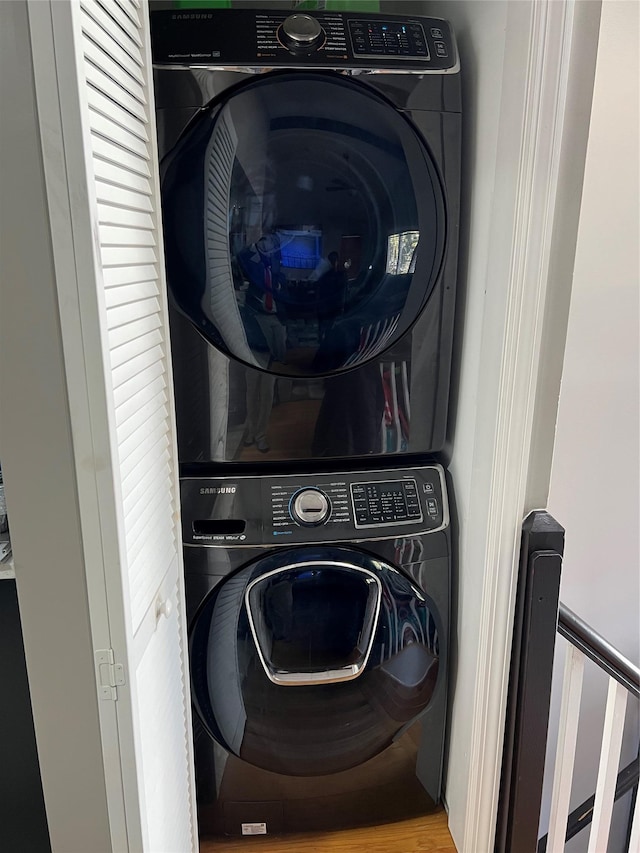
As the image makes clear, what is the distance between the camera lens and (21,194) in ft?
2.27

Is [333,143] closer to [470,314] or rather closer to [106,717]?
[470,314]

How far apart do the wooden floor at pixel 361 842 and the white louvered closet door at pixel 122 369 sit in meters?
0.35

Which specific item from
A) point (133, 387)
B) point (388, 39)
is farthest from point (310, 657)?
point (388, 39)

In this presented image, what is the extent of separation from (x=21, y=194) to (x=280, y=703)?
3.75 ft

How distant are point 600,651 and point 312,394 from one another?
2.42 feet

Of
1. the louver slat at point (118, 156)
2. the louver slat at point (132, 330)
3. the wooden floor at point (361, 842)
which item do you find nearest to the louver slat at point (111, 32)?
the louver slat at point (118, 156)

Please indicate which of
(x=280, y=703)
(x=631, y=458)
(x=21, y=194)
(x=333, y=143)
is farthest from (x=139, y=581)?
(x=631, y=458)

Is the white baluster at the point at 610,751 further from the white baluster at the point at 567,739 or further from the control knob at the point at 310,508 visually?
the control knob at the point at 310,508

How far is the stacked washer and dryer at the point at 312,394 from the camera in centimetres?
125

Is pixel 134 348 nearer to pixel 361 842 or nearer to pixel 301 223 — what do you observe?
pixel 301 223

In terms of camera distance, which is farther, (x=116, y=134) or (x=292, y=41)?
(x=292, y=41)

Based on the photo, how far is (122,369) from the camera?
0.88 m

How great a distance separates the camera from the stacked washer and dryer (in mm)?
1255

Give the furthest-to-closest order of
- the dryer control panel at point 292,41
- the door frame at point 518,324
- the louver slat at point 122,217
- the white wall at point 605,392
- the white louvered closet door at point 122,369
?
the white wall at point 605,392, the dryer control panel at point 292,41, the door frame at point 518,324, the louver slat at point 122,217, the white louvered closet door at point 122,369
